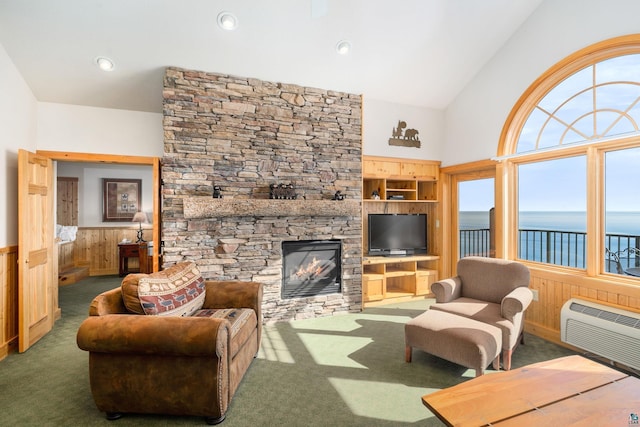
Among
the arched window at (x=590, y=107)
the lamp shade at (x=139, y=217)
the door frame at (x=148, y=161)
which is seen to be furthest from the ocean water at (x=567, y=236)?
the lamp shade at (x=139, y=217)

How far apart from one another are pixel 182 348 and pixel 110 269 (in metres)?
6.00

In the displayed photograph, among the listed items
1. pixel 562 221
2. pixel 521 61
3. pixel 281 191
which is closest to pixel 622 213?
pixel 562 221

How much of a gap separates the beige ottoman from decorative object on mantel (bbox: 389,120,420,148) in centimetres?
280

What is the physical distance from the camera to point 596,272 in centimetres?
332

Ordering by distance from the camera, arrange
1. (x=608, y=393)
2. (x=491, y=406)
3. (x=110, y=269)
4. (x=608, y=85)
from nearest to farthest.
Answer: (x=491, y=406)
(x=608, y=393)
(x=608, y=85)
(x=110, y=269)

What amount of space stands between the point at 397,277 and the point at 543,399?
11.7ft

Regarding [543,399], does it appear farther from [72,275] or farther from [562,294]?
[72,275]

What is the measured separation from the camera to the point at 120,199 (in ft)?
23.1

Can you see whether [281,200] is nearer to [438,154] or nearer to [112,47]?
[112,47]

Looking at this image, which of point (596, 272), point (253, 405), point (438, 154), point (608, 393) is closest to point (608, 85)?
point (596, 272)

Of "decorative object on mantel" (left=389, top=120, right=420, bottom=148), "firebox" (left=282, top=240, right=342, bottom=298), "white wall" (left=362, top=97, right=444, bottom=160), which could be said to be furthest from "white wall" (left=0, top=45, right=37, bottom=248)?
"decorative object on mantel" (left=389, top=120, right=420, bottom=148)

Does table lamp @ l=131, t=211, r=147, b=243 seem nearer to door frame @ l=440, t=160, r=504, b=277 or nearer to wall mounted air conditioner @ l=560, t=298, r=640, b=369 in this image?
door frame @ l=440, t=160, r=504, b=277

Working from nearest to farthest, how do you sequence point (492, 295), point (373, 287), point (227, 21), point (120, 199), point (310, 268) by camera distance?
point (227, 21) → point (492, 295) → point (310, 268) → point (373, 287) → point (120, 199)

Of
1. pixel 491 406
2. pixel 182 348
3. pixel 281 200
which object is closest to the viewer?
pixel 491 406
